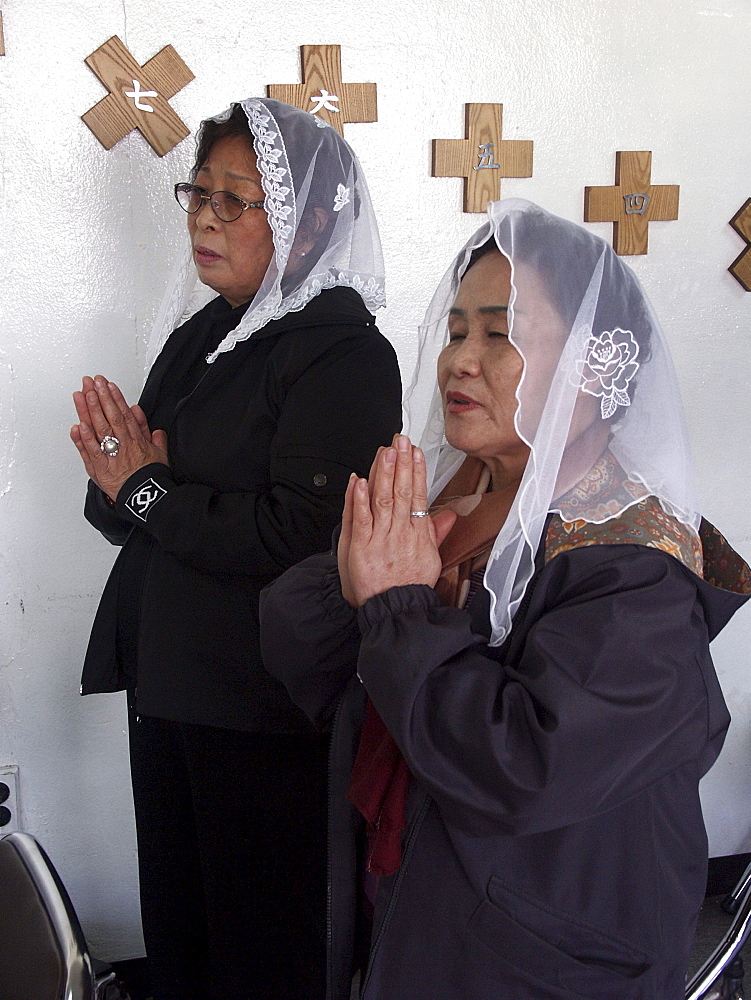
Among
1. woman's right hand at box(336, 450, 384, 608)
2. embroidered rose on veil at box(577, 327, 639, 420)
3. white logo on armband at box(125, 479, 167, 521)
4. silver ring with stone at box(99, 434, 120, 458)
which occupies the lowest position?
woman's right hand at box(336, 450, 384, 608)

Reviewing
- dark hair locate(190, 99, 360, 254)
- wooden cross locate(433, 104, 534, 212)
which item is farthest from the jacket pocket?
wooden cross locate(433, 104, 534, 212)

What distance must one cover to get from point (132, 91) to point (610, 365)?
1.57 m

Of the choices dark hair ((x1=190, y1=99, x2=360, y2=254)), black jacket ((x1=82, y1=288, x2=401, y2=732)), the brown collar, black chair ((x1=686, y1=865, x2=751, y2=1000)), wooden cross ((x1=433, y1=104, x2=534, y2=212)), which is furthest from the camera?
wooden cross ((x1=433, y1=104, x2=534, y2=212))

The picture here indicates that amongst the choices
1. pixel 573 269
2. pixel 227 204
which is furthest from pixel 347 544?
pixel 227 204

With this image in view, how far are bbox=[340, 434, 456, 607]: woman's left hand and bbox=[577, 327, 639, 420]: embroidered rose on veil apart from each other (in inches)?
9.0

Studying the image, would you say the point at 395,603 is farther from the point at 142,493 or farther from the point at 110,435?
the point at 110,435

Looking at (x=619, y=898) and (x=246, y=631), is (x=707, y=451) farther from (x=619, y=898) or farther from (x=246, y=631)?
(x=619, y=898)

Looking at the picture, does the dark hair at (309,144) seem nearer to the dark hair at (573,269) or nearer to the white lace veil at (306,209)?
the white lace veil at (306,209)

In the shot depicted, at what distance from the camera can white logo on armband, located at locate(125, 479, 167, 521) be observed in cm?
164

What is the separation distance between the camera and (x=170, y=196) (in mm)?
2279

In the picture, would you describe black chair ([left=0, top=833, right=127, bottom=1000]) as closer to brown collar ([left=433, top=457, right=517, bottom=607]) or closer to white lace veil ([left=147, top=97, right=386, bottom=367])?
brown collar ([left=433, top=457, right=517, bottom=607])

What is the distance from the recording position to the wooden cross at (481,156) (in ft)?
7.78

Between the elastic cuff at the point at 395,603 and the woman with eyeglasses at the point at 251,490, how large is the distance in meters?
0.45

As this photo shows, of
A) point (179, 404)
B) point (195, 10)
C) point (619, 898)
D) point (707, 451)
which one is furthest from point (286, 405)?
point (707, 451)
